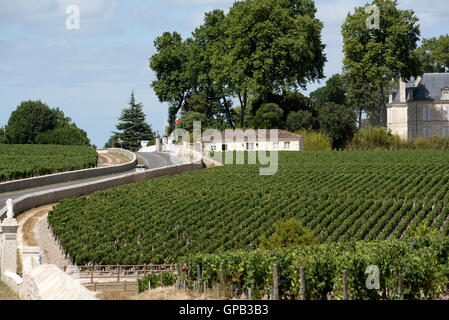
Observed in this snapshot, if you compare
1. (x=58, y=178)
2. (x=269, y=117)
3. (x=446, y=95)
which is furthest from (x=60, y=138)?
(x=446, y=95)

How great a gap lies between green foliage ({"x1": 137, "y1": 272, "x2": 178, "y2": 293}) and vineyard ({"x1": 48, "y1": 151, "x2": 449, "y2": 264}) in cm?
558

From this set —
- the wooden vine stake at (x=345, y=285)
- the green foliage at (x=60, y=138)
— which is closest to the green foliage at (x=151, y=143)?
the green foliage at (x=60, y=138)

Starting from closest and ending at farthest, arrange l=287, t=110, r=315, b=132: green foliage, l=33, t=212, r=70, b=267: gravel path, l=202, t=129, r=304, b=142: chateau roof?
l=33, t=212, r=70, b=267: gravel path
l=202, t=129, r=304, b=142: chateau roof
l=287, t=110, r=315, b=132: green foliage

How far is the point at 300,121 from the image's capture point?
93.2 m

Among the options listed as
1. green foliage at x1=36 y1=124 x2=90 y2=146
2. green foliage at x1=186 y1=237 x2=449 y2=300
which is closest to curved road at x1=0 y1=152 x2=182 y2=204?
green foliage at x1=36 y1=124 x2=90 y2=146

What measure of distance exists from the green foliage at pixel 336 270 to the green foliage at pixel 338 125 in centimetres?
6399

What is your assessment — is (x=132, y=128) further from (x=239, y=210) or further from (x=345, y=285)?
(x=345, y=285)

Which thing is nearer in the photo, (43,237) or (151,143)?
(43,237)

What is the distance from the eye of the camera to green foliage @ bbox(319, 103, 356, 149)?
8788 cm

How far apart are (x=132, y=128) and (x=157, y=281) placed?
98334mm

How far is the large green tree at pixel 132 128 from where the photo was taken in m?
125

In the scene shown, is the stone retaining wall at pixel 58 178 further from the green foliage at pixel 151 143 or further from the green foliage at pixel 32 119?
the green foliage at pixel 32 119

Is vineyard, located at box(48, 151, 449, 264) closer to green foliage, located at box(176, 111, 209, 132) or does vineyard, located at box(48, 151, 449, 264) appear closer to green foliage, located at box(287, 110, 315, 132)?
green foliage, located at box(287, 110, 315, 132)
